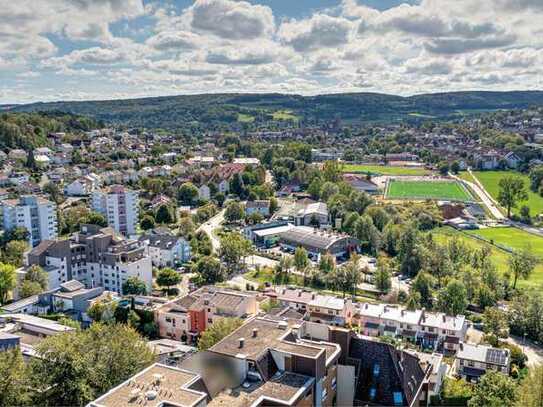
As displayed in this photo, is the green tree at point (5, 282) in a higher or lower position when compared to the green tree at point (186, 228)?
higher

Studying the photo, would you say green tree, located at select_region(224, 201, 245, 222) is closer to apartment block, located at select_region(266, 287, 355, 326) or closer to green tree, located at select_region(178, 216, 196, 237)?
green tree, located at select_region(178, 216, 196, 237)

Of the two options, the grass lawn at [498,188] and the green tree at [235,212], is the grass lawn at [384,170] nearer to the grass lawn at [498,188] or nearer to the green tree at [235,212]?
the grass lawn at [498,188]

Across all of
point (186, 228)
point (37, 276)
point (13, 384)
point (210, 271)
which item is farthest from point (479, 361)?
point (186, 228)

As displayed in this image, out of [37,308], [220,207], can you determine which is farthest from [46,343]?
[220,207]

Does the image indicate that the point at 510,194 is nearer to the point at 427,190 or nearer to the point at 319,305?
the point at 427,190

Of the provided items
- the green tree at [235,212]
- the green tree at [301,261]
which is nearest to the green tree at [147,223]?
the green tree at [235,212]

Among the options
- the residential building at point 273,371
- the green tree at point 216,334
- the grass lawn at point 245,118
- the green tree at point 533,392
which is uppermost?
the residential building at point 273,371

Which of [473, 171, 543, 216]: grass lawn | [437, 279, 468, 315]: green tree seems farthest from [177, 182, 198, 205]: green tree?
[473, 171, 543, 216]: grass lawn
